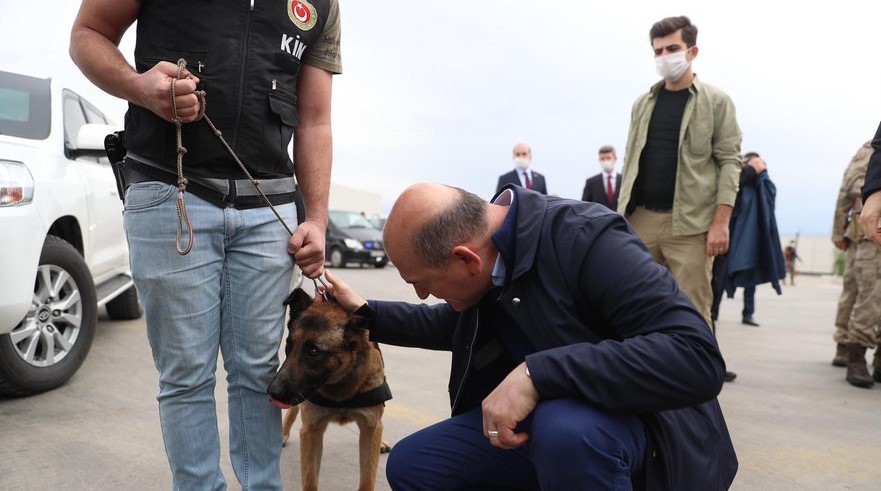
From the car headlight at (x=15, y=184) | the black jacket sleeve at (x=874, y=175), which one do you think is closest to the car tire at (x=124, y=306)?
the car headlight at (x=15, y=184)

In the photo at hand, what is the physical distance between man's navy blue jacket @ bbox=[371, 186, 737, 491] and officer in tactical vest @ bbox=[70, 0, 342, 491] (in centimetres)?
81

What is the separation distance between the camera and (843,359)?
6215mm

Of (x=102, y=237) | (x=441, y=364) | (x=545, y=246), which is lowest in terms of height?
(x=441, y=364)

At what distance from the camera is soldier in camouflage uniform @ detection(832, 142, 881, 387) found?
530 centimetres

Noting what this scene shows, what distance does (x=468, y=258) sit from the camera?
183 cm

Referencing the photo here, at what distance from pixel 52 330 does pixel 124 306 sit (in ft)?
8.86

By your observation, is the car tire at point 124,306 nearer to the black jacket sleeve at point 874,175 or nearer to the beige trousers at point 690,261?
the beige trousers at point 690,261

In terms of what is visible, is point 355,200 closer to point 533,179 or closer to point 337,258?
point 337,258

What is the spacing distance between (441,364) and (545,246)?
399 centimetres

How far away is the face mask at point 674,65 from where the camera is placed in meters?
4.31

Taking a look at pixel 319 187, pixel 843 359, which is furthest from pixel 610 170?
pixel 319 187

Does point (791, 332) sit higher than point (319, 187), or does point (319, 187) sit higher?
point (319, 187)

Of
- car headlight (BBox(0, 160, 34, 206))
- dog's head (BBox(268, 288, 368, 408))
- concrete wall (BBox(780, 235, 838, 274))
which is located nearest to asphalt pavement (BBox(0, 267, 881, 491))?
dog's head (BBox(268, 288, 368, 408))

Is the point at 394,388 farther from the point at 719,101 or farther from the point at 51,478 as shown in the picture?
the point at 719,101
